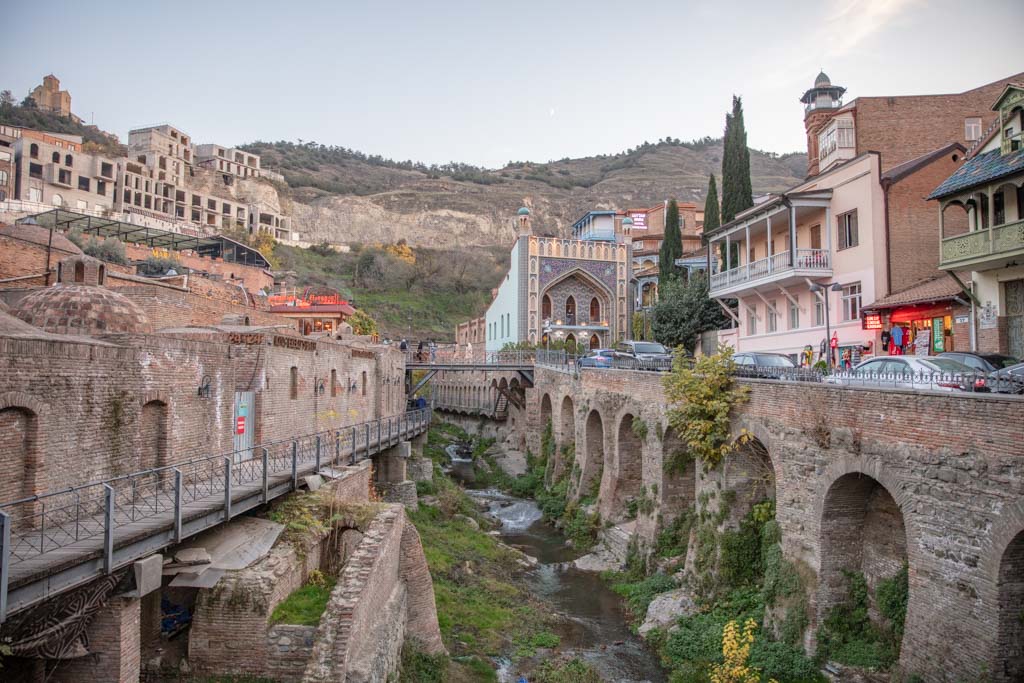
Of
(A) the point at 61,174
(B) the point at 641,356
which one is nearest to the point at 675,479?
(B) the point at 641,356

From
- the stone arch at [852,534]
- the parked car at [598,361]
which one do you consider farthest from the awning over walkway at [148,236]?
the stone arch at [852,534]

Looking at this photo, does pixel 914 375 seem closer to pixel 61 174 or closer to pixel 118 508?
pixel 118 508

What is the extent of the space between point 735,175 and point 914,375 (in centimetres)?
2469

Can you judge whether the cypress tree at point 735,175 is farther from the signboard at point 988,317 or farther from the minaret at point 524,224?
the signboard at point 988,317

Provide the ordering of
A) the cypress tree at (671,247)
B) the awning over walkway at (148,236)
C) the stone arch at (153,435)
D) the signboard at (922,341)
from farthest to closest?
1. the cypress tree at (671,247)
2. the awning over walkway at (148,236)
3. the signboard at (922,341)
4. the stone arch at (153,435)

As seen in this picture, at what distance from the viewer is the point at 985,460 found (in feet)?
29.1

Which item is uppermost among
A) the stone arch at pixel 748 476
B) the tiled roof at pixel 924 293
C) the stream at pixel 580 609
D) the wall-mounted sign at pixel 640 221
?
the wall-mounted sign at pixel 640 221

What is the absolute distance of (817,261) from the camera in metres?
22.4

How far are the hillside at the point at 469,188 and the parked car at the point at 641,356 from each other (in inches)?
2903

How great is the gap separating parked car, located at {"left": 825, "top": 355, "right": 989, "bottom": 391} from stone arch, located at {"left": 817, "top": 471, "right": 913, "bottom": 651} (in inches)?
69.4

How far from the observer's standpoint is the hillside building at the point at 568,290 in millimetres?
43438

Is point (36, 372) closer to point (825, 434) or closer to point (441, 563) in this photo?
point (441, 563)

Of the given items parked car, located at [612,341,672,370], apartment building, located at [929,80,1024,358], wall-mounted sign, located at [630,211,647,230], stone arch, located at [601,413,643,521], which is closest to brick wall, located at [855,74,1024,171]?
apartment building, located at [929,80,1024,358]

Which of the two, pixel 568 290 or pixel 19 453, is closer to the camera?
pixel 19 453
